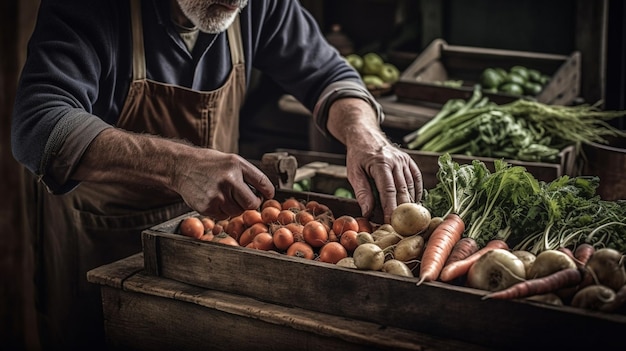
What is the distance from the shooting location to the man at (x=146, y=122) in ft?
7.16

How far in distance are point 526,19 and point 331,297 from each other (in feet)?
11.7

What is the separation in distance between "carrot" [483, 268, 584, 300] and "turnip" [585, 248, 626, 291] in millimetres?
38

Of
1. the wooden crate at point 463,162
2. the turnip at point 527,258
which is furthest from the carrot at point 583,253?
the wooden crate at point 463,162

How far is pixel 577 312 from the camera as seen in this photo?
5.11ft

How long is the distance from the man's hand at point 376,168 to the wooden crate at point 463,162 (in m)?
0.62

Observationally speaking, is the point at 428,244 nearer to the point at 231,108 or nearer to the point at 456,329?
the point at 456,329

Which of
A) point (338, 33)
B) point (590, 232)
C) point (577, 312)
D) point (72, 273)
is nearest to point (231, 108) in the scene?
point (72, 273)

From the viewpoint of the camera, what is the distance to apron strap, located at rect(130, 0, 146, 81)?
2562 millimetres

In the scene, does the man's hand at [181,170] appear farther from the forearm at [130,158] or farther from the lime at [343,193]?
the lime at [343,193]

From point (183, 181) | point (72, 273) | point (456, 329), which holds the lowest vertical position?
point (72, 273)

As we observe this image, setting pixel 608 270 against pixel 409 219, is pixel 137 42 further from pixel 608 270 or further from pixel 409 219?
pixel 608 270

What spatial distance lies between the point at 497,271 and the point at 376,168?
2.38 ft

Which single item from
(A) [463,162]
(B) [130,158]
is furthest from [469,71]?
(B) [130,158]

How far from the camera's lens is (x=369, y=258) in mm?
1836
